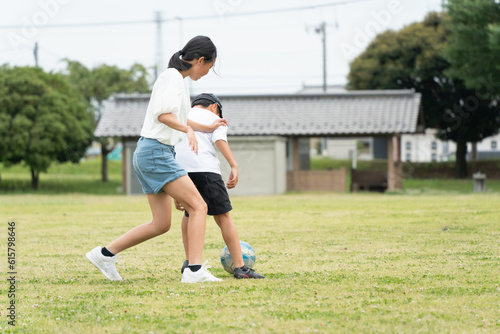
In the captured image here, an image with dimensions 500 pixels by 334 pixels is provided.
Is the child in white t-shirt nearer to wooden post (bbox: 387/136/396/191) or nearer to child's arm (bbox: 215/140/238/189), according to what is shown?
child's arm (bbox: 215/140/238/189)

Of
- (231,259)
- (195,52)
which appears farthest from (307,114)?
(195,52)

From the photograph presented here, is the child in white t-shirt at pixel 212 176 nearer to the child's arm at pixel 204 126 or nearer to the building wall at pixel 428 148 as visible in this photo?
the child's arm at pixel 204 126

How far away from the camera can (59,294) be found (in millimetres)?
5258

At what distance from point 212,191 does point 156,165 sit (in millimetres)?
597

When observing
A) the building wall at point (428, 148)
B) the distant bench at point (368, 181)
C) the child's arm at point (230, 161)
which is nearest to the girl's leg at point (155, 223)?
the child's arm at point (230, 161)

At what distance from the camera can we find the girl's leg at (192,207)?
18.1 feet

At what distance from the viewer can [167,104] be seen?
17.7ft

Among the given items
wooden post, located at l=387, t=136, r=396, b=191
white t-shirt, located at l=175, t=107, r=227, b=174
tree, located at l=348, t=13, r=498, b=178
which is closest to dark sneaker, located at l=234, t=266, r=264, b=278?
white t-shirt, located at l=175, t=107, r=227, b=174

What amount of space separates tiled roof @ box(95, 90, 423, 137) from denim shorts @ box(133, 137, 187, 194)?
21.4 m

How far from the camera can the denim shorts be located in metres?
5.48

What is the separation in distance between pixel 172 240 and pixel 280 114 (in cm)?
1894

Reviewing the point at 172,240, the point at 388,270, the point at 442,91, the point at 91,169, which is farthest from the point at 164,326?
the point at 91,169

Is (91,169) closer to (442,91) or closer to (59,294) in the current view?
(442,91)

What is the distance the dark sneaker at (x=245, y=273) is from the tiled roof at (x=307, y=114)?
20905 millimetres
